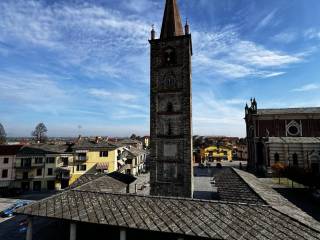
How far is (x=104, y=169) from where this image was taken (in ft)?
147

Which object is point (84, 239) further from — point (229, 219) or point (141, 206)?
point (229, 219)

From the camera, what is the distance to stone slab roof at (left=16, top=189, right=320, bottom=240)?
1202 cm

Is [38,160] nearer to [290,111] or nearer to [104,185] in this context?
[104,185]

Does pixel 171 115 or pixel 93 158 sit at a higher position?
pixel 171 115

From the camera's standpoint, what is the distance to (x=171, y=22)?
28.2 metres

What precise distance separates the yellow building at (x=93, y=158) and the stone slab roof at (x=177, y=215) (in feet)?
90.0

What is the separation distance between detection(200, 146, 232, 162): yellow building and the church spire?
62.8 meters

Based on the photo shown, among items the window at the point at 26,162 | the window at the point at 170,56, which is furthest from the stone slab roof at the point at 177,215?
the window at the point at 26,162

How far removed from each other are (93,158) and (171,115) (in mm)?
25222

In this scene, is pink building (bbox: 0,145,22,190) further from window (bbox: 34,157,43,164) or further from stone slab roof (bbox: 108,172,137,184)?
stone slab roof (bbox: 108,172,137,184)

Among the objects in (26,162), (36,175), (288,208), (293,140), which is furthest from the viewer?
(293,140)

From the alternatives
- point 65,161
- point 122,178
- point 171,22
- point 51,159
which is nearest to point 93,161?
point 65,161

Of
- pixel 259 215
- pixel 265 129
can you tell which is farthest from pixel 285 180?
pixel 259 215

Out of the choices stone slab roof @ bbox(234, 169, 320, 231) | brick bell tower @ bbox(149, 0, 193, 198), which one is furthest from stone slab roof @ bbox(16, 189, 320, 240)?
brick bell tower @ bbox(149, 0, 193, 198)
